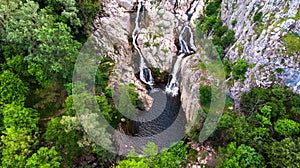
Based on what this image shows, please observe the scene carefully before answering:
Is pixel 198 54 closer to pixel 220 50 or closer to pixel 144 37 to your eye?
pixel 220 50

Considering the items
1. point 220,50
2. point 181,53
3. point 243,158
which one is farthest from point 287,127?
point 181,53

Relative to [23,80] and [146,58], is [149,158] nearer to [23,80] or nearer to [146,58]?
[23,80]

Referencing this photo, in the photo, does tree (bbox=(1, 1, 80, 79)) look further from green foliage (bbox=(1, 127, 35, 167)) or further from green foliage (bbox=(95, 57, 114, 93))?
green foliage (bbox=(1, 127, 35, 167))

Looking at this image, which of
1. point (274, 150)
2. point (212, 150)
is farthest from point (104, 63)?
point (274, 150)

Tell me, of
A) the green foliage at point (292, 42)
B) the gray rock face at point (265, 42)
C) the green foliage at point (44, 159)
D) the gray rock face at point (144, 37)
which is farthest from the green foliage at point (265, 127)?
the green foliage at point (44, 159)

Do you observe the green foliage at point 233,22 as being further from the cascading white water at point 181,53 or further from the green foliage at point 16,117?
the green foliage at point 16,117
